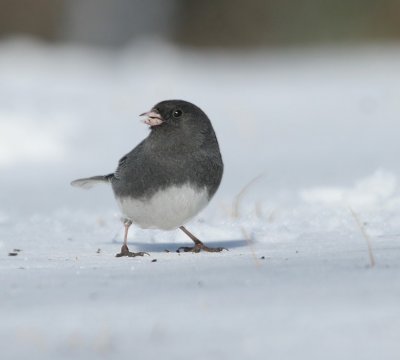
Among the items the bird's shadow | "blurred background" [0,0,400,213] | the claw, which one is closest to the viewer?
the claw

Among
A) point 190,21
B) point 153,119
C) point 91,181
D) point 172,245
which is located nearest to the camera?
point 153,119

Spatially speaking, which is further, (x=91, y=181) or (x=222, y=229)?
(x=91, y=181)

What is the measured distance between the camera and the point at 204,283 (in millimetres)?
3139

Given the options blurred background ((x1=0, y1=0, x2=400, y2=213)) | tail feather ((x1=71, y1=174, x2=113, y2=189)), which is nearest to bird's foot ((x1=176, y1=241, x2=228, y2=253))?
tail feather ((x1=71, y1=174, x2=113, y2=189))

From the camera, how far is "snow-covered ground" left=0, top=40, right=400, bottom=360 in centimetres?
254

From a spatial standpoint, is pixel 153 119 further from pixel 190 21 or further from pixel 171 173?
pixel 190 21

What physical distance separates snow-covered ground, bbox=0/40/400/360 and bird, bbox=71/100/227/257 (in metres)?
0.26

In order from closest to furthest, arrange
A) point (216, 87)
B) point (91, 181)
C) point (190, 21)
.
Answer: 1. point (91, 181)
2. point (216, 87)
3. point (190, 21)

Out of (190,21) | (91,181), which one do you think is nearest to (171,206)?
(91,181)

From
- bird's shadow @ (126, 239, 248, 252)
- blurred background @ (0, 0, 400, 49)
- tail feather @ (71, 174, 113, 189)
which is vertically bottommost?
bird's shadow @ (126, 239, 248, 252)

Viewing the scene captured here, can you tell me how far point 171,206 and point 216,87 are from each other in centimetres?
892

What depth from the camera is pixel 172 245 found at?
5117mm

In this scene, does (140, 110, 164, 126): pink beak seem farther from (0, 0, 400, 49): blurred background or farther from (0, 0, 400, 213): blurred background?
(0, 0, 400, 49): blurred background

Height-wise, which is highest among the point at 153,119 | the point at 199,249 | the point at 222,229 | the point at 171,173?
the point at 153,119
